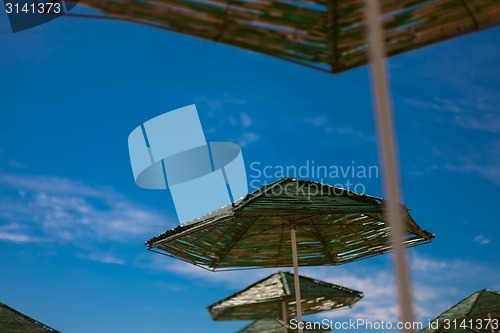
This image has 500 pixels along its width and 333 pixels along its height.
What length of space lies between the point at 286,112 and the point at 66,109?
9.13 m

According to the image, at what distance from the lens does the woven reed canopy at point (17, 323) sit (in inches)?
267

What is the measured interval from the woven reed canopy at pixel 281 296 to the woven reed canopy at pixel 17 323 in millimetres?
4237

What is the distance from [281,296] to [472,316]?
3454mm

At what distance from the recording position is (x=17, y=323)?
703cm

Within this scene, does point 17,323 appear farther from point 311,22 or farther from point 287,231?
point 311,22

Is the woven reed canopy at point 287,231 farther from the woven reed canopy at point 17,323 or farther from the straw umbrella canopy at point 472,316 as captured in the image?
the straw umbrella canopy at point 472,316

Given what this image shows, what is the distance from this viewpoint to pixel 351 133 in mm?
18375

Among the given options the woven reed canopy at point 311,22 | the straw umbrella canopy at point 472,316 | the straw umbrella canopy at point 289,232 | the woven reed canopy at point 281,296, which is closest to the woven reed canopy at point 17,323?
the straw umbrella canopy at point 289,232

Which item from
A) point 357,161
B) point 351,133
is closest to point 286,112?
point 351,133

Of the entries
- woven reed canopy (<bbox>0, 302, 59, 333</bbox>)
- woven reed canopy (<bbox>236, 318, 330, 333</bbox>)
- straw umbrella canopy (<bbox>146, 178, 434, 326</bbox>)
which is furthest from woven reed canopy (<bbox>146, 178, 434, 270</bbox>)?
woven reed canopy (<bbox>236, 318, 330, 333</bbox>)

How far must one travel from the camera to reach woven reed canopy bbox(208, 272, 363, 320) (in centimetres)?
1048

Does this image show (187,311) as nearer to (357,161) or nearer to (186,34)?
(357,161)

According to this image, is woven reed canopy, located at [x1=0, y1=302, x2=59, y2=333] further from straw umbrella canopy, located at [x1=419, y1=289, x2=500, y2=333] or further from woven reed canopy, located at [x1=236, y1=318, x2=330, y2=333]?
straw umbrella canopy, located at [x1=419, y1=289, x2=500, y2=333]

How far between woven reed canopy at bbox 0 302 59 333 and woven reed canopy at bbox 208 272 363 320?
4.24 meters
